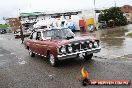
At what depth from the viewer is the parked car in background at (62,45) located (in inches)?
449

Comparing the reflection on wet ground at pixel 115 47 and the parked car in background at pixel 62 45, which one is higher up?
the parked car in background at pixel 62 45

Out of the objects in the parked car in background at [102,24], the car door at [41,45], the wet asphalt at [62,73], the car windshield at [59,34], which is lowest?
the parked car in background at [102,24]

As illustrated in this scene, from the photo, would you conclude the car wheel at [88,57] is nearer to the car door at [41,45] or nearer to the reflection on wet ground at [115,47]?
the reflection on wet ground at [115,47]

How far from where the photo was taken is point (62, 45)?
1136 centimetres

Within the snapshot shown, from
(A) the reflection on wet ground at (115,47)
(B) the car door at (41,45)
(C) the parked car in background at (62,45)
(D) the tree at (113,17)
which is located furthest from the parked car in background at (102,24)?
(C) the parked car in background at (62,45)

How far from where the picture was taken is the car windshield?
1283 cm

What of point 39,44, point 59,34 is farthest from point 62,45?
point 39,44

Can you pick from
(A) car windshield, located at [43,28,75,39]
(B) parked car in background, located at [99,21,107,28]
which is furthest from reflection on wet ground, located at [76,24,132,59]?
(B) parked car in background, located at [99,21,107,28]

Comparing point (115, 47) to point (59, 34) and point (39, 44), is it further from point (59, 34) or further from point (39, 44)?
point (39, 44)

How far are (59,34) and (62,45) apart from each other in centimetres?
172

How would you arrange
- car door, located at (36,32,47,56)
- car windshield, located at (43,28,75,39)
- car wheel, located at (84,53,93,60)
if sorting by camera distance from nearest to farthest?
car door, located at (36,32,47,56)
car windshield, located at (43,28,75,39)
car wheel, located at (84,53,93,60)

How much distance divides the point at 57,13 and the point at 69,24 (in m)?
41.0

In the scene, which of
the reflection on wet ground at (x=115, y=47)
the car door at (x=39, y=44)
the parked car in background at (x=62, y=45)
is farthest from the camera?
the reflection on wet ground at (x=115, y=47)

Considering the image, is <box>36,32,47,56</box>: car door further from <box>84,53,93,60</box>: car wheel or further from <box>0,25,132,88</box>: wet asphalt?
<box>84,53,93,60</box>: car wheel
